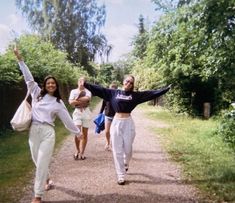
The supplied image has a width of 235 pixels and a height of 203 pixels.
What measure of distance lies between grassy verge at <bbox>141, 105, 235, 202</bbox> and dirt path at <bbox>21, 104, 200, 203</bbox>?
323 mm

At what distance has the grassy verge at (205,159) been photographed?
7374 millimetres

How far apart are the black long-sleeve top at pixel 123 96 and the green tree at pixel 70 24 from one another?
39521mm

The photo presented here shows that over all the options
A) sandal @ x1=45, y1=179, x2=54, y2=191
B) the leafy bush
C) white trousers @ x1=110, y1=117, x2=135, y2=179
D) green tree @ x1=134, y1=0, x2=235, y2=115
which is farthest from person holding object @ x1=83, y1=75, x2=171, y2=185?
the leafy bush

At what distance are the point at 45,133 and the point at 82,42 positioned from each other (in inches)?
1793

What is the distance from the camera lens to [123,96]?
7887 mm

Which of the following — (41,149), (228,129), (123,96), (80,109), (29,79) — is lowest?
(228,129)

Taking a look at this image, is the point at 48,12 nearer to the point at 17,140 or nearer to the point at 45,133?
the point at 17,140

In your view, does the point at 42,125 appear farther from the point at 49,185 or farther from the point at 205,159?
the point at 205,159

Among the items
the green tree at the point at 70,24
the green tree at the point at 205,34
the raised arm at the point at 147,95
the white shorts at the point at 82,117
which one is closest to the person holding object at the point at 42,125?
the raised arm at the point at 147,95

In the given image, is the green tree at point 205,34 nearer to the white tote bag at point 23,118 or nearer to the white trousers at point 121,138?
the white trousers at point 121,138

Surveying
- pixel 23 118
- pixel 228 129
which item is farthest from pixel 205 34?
pixel 23 118

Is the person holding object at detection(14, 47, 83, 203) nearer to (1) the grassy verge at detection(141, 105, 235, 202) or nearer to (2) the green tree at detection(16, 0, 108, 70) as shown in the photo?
(1) the grassy verge at detection(141, 105, 235, 202)

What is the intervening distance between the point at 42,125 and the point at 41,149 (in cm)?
35

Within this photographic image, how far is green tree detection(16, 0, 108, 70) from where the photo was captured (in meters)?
46.6
